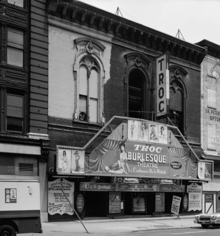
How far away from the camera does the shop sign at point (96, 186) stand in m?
26.9

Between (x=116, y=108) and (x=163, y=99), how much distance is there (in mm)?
3565

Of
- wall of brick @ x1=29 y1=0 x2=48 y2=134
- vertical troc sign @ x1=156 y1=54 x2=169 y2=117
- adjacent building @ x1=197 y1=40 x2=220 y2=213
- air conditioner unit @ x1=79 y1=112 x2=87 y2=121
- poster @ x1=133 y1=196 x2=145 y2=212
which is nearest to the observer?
wall of brick @ x1=29 y1=0 x2=48 y2=134

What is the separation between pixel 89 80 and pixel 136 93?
4874mm

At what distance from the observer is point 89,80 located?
94.5ft

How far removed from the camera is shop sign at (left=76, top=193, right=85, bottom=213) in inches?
1064

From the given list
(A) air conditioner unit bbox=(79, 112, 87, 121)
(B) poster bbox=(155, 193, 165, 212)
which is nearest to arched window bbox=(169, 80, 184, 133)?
(B) poster bbox=(155, 193, 165, 212)

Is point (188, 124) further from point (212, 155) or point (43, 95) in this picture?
point (43, 95)

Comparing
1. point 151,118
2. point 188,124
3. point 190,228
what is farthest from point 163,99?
point 190,228

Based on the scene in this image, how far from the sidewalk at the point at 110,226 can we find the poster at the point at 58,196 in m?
0.90

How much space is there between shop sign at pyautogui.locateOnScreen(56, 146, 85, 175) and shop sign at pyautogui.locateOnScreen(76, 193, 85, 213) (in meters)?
2.09

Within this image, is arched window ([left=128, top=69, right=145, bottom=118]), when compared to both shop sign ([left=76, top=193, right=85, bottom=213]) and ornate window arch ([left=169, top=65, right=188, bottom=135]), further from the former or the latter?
shop sign ([left=76, top=193, right=85, bottom=213])

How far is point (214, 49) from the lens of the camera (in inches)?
1470

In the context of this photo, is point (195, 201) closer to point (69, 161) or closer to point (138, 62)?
point (138, 62)

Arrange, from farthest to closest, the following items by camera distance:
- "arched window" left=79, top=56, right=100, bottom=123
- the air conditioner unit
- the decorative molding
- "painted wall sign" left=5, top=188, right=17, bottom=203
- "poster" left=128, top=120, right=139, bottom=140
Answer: "poster" left=128, top=120, right=139, bottom=140 < "arched window" left=79, top=56, right=100, bottom=123 < the air conditioner unit < the decorative molding < "painted wall sign" left=5, top=188, right=17, bottom=203
